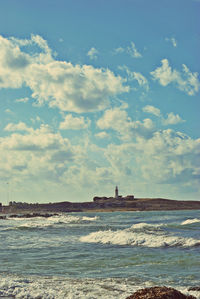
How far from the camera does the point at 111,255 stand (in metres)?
21.8

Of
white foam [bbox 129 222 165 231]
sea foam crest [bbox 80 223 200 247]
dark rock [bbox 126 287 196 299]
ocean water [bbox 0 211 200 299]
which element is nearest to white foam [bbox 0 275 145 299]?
ocean water [bbox 0 211 200 299]

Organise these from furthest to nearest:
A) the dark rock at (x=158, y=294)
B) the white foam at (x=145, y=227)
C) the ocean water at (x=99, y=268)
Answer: the white foam at (x=145, y=227), the ocean water at (x=99, y=268), the dark rock at (x=158, y=294)

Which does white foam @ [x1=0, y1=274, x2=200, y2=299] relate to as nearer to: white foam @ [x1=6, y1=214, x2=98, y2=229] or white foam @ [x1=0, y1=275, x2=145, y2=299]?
white foam @ [x1=0, y1=275, x2=145, y2=299]

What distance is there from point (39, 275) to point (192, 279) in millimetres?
6877

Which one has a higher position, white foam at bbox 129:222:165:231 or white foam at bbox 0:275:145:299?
white foam at bbox 0:275:145:299

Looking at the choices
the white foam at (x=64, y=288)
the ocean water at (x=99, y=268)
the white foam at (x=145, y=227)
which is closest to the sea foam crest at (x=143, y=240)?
the ocean water at (x=99, y=268)

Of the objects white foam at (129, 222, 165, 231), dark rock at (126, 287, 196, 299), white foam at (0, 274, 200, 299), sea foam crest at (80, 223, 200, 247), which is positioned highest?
dark rock at (126, 287, 196, 299)

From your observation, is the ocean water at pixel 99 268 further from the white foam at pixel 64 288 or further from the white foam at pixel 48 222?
the white foam at pixel 48 222

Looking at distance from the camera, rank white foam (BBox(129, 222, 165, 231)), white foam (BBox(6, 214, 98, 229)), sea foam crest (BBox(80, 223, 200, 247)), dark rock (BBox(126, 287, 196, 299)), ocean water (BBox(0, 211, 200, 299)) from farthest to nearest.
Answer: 1. white foam (BBox(6, 214, 98, 229))
2. white foam (BBox(129, 222, 165, 231))
3. sea foam crest (BBox(80, 223, 200, 247))
4. ocean water (BBox(0, 211, 200, 299))
5. dark rock (BBox(126, 287, 196, 299))

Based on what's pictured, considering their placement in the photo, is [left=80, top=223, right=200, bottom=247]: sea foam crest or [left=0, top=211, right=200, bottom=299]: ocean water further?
[left=80, top=223, right=200, bottom=247]: sea foam crest

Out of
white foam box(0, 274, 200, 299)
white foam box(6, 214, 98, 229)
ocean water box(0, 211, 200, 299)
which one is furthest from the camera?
white foam box(6, 214, 98, 229)

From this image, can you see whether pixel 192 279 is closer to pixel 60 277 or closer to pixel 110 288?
pixel 110 288

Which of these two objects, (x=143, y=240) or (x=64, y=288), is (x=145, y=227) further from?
(x=64, y=288)

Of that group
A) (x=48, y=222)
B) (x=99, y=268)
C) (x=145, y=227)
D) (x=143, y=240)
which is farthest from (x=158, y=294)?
(x=48, y=222)
